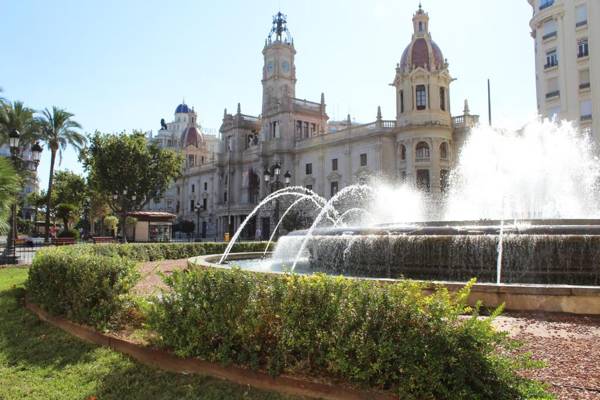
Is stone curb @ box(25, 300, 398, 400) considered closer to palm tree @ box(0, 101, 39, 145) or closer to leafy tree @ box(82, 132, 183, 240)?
palm tree @ box(0, 101, 39, 145)

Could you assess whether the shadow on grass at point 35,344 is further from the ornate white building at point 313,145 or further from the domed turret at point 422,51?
the domed turret at point 422,51

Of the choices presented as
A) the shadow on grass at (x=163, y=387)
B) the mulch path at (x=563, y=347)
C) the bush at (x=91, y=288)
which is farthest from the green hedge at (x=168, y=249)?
the mulch path at (x=563, y=347)

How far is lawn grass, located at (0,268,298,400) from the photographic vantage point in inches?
178

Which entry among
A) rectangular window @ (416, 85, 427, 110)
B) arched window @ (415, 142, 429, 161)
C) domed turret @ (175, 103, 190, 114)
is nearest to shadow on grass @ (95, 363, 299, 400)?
arched window @ (415, 142, 429, 161)

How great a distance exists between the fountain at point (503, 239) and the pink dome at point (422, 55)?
16892 millimetres

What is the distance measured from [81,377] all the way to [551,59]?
1669 inches

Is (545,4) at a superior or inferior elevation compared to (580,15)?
superior

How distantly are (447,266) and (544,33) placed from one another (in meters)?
36.9

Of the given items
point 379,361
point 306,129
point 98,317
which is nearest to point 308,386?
point 379,361

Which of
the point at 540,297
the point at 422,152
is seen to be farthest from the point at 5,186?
the point at 422,152

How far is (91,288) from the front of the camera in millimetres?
6676

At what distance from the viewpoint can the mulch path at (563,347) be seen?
152 inches

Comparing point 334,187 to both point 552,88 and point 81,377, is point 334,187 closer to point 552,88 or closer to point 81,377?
point 552,88

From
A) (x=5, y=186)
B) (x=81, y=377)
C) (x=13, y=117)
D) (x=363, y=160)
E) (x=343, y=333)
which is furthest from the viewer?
(x=363, y=160)
